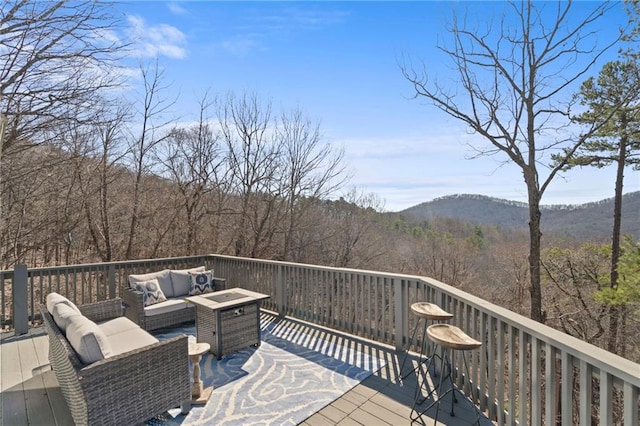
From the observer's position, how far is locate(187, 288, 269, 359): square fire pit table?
3.90 m

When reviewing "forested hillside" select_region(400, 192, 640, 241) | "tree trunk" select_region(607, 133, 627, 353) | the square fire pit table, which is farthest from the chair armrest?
"tree trunk" select_region(607, 133, 627, 353)

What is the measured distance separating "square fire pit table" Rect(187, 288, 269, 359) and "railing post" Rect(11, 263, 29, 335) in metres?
2.57

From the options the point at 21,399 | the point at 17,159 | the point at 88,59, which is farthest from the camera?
the point at 17,159

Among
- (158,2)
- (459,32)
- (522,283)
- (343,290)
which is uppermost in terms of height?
(459,32)

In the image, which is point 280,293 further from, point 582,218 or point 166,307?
point 582,218

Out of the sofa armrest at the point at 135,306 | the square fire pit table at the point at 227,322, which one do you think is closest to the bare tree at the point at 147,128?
the sofa armrest at the point at 135,306

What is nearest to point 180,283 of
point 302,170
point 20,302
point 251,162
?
point 20,302

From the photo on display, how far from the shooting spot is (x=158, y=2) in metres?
4.85

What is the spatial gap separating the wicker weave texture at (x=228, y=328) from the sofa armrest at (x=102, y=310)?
929mm

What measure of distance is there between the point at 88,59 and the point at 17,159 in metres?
2.56

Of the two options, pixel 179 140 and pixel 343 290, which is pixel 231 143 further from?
pixel 343 290

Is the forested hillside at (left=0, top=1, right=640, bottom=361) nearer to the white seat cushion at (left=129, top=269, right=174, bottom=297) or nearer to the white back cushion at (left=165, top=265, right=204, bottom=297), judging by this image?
the white seat cushion at (left=129, top=269, right=174, bottom=297)

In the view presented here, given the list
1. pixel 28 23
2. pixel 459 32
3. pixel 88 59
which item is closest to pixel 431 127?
pixel 459 32

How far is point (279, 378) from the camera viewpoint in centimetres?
337
